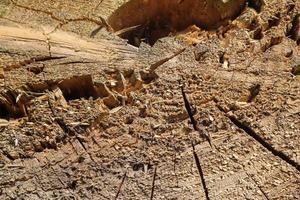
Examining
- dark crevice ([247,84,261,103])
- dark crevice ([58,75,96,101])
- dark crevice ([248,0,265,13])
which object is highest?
dark crevice ([248,0,265,13])

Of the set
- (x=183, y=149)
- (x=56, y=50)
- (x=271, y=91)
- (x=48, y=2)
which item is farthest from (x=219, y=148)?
(x=48, y=2)

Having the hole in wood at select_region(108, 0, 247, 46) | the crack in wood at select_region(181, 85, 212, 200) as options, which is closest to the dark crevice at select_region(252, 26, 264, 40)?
the hole in wood at select_region(108, 0, 247, 46)

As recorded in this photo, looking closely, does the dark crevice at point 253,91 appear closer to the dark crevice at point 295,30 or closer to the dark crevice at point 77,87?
the dark crevice at point 295,30

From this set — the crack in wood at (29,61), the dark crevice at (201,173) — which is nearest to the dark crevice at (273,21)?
the dark crevice at (201,173)

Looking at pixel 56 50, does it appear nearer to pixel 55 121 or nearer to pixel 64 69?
pixel 64 69

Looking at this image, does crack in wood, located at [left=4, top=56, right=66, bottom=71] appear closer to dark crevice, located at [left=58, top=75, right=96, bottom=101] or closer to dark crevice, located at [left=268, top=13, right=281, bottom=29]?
dark crevice, located at [left=58, top=75, right=96, bottom=101]

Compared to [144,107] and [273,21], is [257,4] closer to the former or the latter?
[273,21]

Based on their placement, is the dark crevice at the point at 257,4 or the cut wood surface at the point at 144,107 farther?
Result: the dark crevice at the point at 257,4

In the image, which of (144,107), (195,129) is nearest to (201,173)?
(195,129)
